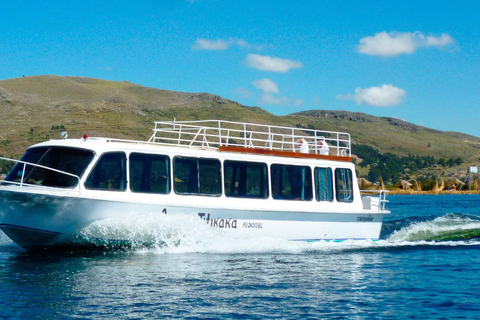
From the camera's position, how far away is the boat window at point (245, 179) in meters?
17.9

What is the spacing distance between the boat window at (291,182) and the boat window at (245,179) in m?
0.37

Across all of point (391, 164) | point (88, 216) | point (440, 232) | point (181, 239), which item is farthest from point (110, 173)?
point (391, 164)

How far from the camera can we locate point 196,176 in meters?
17.4

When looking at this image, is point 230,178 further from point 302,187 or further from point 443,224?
point 443,224

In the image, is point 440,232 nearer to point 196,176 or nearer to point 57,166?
point 196,176

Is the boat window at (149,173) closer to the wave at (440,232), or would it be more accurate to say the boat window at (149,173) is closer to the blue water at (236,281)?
the blue water at (236,281)

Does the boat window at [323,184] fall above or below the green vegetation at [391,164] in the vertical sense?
below

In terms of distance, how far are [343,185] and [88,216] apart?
357 inches

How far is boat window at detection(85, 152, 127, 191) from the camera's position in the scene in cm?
1565

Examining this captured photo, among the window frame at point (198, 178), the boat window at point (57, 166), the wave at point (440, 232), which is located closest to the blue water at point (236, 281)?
the window frame at point (198, 178)

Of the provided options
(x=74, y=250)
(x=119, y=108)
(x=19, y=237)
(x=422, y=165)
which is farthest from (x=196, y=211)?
(x=422, y=165)

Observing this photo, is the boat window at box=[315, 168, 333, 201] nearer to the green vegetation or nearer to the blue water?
the blue water

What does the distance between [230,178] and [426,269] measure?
6148 millimetres

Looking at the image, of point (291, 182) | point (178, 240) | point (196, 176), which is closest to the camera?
point (178, 240)
